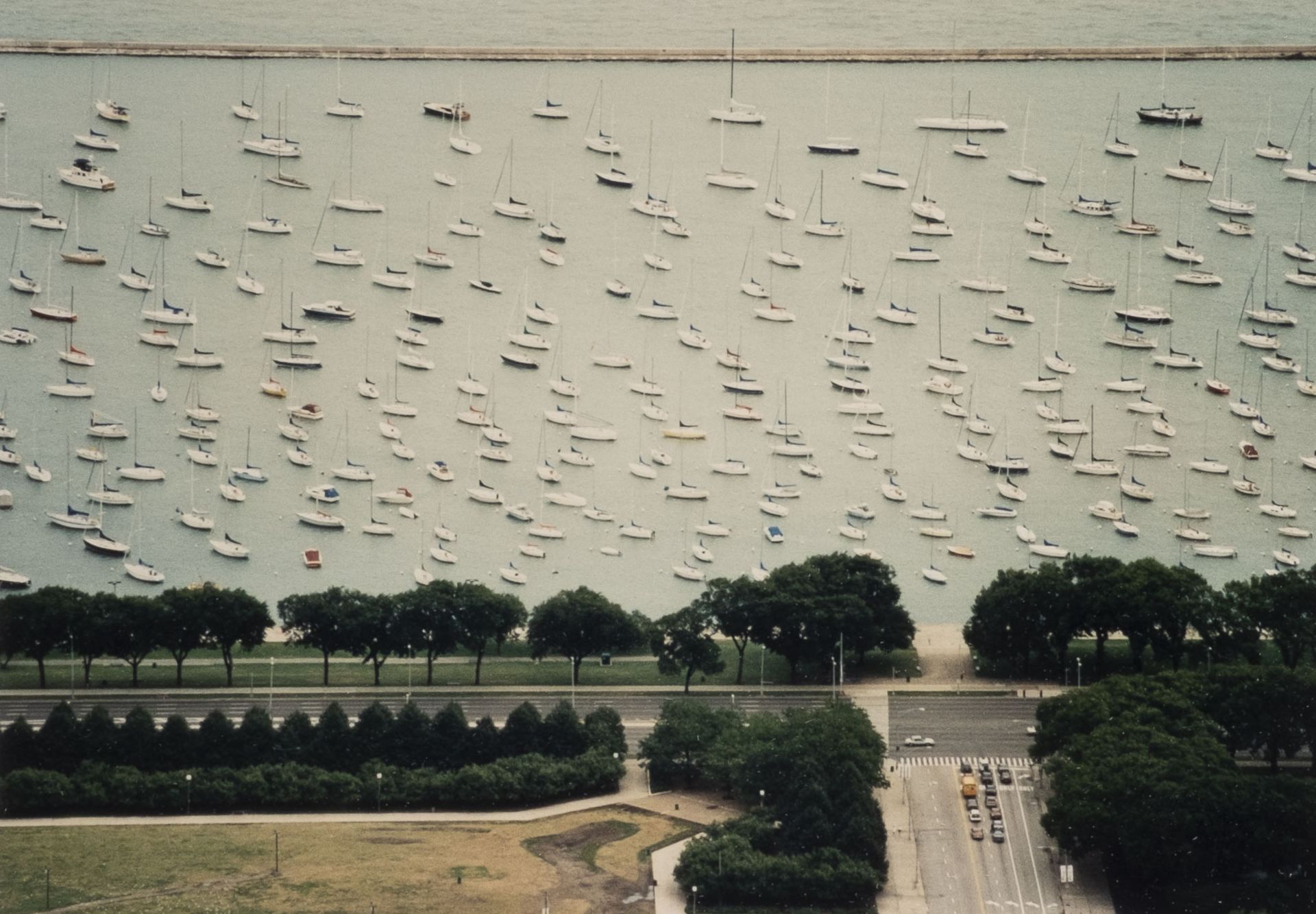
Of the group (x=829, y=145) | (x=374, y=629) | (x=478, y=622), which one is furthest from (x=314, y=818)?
(x=829, y=145)

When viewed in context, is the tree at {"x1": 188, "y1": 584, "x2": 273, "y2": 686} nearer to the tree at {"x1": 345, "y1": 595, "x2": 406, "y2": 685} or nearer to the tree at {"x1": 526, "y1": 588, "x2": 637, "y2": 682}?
the tree at {"x1": 345, "y1": 595, "x2": 406, "y2": 685}

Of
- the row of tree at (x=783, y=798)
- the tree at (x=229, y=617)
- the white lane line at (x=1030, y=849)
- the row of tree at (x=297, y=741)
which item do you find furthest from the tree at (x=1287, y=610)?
the tree at (x=229, y=617)

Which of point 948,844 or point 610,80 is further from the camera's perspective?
point 610,80

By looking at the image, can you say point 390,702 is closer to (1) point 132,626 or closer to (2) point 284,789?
(2) point 284,789

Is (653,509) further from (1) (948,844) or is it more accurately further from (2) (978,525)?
(1) (948,844)

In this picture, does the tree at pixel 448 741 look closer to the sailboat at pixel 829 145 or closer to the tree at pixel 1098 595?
the tree at pixel 1098 595

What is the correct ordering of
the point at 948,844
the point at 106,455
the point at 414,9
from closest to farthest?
the point at 948,844, the point at 106,455, the point at 414,9

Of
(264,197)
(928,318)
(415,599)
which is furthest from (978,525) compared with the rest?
(264,197)
